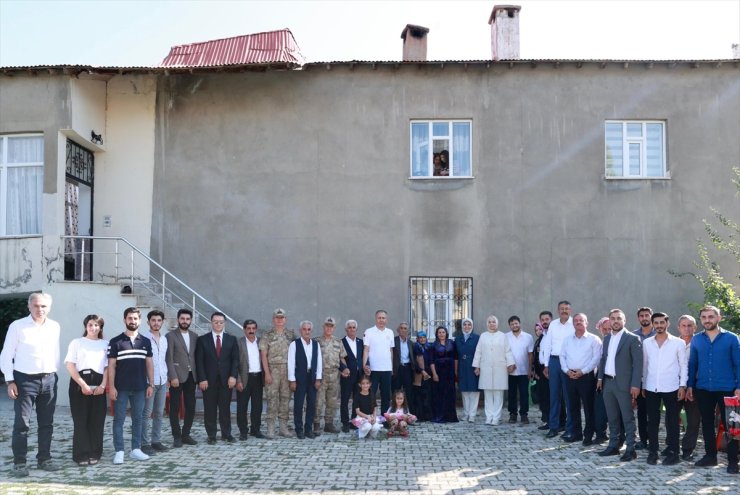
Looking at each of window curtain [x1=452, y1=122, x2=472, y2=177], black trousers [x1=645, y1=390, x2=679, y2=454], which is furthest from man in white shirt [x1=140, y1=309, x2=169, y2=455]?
window curtain [x1=452, y1=122, x2=472, y2=177]

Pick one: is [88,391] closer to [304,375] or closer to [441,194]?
[304,375]

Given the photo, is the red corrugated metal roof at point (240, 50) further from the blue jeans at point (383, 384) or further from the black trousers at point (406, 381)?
the blue jeans at point (383, 384)

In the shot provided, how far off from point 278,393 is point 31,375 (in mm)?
3425

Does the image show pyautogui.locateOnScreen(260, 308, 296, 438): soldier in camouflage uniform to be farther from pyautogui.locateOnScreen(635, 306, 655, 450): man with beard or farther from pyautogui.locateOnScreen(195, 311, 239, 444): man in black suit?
pyautogui.locateOnScreen(635, 306, 655, 450): man with beard

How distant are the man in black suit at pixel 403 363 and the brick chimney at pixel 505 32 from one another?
21.9 ft

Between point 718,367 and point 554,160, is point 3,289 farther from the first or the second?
point 718,367

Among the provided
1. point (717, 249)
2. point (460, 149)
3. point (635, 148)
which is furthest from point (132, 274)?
point (717, 249)

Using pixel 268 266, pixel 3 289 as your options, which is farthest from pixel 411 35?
pixel 3 289

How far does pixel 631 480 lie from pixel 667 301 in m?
7.06

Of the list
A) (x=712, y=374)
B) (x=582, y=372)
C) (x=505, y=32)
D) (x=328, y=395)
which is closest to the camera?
(x=712, y=374)

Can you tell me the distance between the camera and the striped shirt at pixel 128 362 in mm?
8820

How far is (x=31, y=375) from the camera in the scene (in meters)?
8.33

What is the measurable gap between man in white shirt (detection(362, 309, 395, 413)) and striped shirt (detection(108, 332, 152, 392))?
12.3 ft

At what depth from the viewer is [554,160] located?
1441 cm
